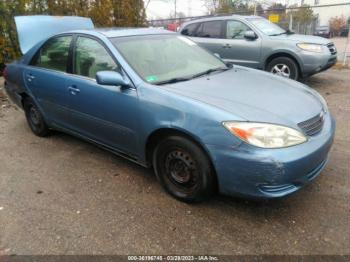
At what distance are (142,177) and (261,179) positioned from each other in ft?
5.07

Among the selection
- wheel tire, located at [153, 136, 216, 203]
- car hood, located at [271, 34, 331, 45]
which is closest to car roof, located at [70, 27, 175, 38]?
wheel tire, located at [153, 136, 216, 203]

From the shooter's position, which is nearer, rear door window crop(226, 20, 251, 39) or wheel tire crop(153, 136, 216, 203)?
wheel tire crop(153, 136, 216, 203)

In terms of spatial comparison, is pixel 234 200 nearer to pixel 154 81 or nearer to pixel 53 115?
pixel 154 81

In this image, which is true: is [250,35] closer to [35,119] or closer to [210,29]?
[210,29]

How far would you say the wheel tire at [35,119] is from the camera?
16.1ft

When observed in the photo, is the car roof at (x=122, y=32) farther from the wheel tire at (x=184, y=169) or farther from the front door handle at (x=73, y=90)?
the wheel tire at (x=184, y=169)

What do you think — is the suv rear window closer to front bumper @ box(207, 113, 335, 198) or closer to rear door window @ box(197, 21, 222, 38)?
rear door window @ box(197, 21, 222, 38)

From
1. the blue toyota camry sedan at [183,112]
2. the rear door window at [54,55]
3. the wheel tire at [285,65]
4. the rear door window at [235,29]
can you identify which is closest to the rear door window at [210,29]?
the rear door window at [235,29]

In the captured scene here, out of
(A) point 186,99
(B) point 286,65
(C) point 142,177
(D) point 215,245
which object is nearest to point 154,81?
(A) point 186,99

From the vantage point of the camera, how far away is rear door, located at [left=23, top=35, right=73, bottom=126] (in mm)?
4180

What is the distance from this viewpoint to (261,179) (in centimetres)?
261

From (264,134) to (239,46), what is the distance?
5.41 metres

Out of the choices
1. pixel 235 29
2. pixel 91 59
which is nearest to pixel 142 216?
pixel 91 59

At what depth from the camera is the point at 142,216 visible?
3.07 metres
